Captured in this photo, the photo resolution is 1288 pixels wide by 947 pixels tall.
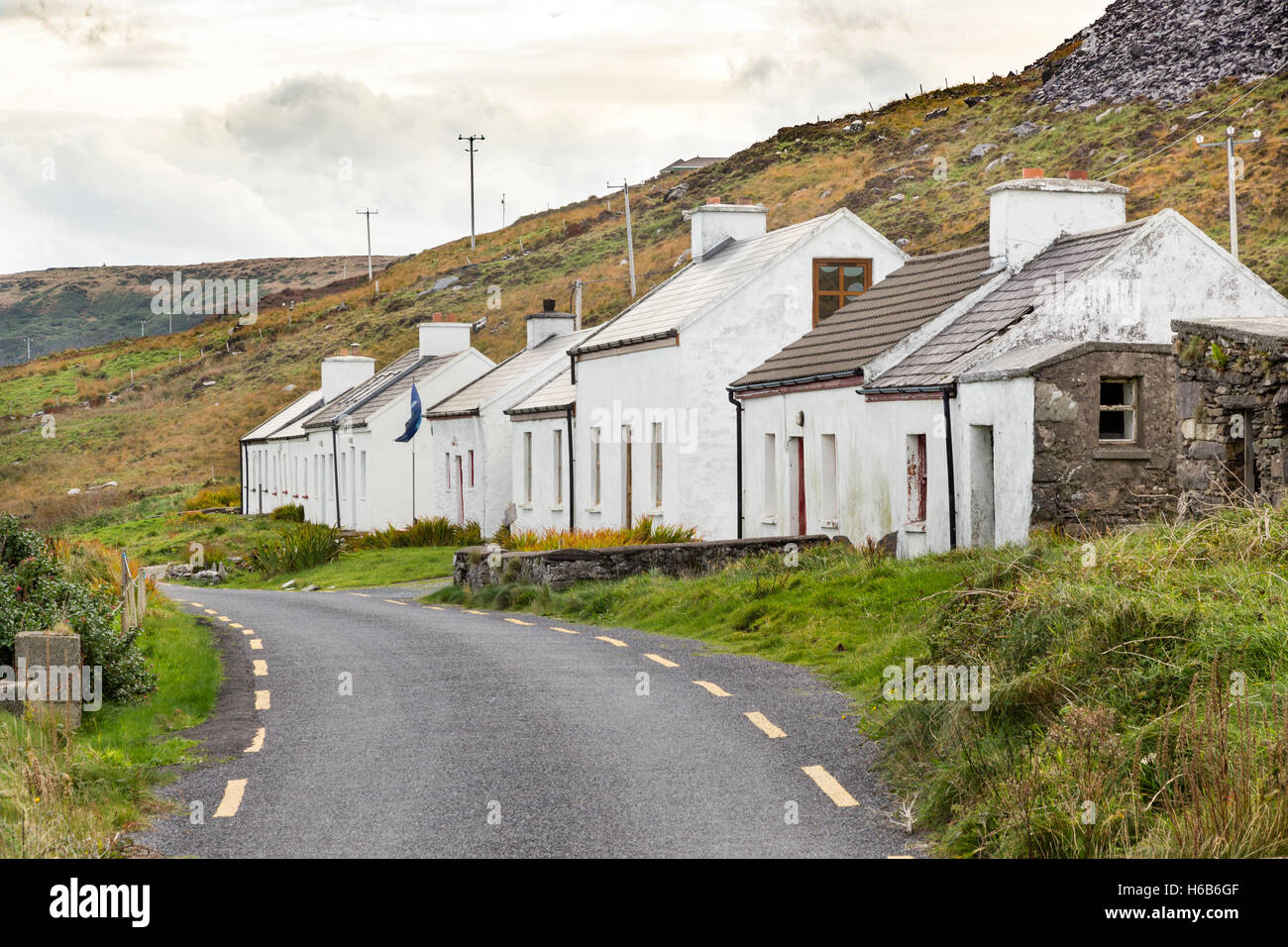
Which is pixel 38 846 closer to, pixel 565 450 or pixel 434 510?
pixel 565 450

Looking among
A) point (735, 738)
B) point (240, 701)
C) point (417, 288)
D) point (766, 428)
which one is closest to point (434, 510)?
point (766, 428)

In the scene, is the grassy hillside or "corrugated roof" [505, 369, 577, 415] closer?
"corrugated roof" [505, 369, 577, 415]

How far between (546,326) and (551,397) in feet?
34.6

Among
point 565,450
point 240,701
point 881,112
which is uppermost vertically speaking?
point 881,112

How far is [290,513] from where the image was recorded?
59500 mm

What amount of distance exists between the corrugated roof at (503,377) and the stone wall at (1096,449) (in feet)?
76.0

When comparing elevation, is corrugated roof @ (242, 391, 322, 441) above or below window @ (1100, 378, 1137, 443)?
above

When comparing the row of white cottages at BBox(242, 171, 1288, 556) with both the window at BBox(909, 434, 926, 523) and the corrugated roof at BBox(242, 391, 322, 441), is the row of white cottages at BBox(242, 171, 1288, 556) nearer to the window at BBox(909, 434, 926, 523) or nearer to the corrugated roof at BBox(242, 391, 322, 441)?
the window at BBox(909, 434, 926, 523)

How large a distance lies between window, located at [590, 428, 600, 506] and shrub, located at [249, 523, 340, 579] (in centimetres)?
1144

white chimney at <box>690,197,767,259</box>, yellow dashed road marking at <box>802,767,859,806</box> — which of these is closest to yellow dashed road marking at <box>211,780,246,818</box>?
yellow dashed road marking at <box>802,767,859,806</box>

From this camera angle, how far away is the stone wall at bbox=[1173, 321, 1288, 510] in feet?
48.0

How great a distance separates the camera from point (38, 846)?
729 cm

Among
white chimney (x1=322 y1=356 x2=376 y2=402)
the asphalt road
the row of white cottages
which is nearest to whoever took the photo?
the asphalt road

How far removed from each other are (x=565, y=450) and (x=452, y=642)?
734 inches
